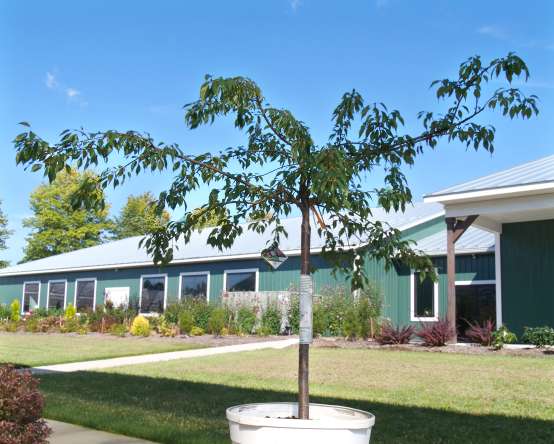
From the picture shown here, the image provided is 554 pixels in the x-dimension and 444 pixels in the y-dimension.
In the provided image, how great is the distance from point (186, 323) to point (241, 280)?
3539mm

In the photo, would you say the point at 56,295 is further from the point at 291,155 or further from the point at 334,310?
the point at 291,155

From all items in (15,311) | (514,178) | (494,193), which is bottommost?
(15,311)

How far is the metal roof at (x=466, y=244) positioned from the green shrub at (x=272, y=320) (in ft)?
17.4

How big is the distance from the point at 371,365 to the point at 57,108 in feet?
24.1

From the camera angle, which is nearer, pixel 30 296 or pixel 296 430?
pixel 296 430

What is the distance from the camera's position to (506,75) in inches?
168

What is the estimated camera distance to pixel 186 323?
2145cm

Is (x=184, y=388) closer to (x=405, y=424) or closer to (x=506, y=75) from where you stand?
(x=405, y=424)

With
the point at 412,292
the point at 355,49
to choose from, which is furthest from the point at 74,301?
the point at 355,49

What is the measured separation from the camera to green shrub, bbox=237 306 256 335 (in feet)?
70.6

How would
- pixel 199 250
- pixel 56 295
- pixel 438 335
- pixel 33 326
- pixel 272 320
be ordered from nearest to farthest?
pixel 438 335
pixel 272 320
pixel 33 326
pixel 199 250
pixel 56 295

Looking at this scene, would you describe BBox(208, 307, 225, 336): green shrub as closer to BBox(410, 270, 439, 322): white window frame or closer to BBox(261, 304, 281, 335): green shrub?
BBox(261, 304, 281, 335): green shrub

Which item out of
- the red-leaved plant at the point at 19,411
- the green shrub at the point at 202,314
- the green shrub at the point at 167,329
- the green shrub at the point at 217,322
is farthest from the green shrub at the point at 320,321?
the red-leaved plant at the point at 19,411

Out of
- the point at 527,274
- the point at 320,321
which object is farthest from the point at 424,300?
the point at 527,274
